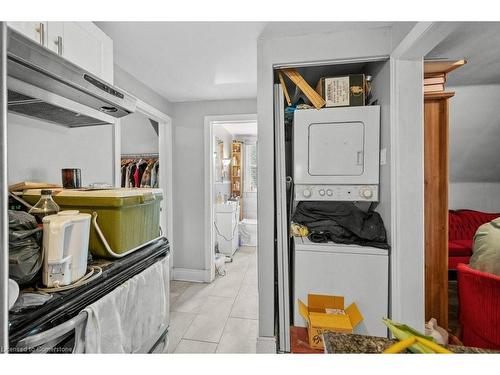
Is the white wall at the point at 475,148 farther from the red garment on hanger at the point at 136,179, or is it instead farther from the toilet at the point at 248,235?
the red garment on hanger at the point at 136,179

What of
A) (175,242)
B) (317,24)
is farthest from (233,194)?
(317,24)

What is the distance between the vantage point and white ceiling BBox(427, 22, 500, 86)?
5.27 ft

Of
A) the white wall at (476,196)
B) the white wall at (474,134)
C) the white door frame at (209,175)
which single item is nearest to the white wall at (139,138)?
the white door frame at (209,175)

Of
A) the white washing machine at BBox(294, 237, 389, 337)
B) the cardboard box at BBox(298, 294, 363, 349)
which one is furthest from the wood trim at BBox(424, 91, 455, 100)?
the cardboard box at BBox(298, 294, 363, 349)

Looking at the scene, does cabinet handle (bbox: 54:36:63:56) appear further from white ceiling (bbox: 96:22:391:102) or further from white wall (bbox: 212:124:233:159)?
white wall (bbox: 212:124:233:159)

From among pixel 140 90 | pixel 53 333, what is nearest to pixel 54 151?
A: pixel 53 333

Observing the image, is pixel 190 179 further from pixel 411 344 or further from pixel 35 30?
pixel 411 344

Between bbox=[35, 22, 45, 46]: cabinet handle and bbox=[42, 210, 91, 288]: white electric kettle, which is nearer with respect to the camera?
bbox=[42, 210, 91, 288]: white electric kettle

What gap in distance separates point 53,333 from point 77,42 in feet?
4.66

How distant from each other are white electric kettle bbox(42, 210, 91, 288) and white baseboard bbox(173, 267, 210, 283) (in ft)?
8.17

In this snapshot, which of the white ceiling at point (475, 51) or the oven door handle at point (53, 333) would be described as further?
the white ceiling at point (475, 51)

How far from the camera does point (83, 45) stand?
1.33 metres

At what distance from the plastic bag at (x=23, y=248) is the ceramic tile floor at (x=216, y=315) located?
Answer: 1.56 metres

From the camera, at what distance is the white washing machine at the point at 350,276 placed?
5.32 ft
